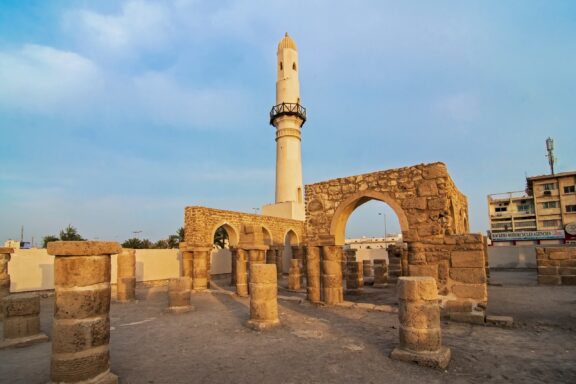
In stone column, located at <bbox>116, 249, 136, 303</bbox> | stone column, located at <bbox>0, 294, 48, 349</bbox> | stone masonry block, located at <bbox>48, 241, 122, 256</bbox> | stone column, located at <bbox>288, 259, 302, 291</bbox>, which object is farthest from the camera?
stone column, located at <bbox>288, 259, 302, 291</bbox>

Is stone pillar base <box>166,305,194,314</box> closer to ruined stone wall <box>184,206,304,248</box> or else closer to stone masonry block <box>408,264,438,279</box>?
ruined stone wall <box>184,206,304,248</box>

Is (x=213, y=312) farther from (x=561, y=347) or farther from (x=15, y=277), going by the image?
(x=15, y=277)

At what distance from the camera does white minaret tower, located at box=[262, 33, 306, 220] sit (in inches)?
1144

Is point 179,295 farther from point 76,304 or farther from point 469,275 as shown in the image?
point 469,275

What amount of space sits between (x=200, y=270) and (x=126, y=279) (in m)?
3.61

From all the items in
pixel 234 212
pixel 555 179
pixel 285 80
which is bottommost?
Answer: pixel 234 212

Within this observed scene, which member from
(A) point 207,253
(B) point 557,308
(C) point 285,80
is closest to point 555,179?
(C) point 285,80

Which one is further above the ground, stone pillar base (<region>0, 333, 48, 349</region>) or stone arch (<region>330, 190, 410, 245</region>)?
stone arch (<region>330, 190, 410, 245</region>)

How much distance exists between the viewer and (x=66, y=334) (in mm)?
4262

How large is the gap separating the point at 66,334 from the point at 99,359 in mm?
535

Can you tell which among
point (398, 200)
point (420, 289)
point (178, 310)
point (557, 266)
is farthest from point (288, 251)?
point (420, 289)

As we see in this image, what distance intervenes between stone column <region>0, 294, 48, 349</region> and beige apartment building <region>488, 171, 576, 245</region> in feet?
143

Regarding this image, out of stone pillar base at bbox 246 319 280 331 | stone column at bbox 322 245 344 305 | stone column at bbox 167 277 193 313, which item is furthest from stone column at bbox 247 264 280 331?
stone column at bbox 167 277 193 313

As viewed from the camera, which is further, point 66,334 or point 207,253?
point 207,253
